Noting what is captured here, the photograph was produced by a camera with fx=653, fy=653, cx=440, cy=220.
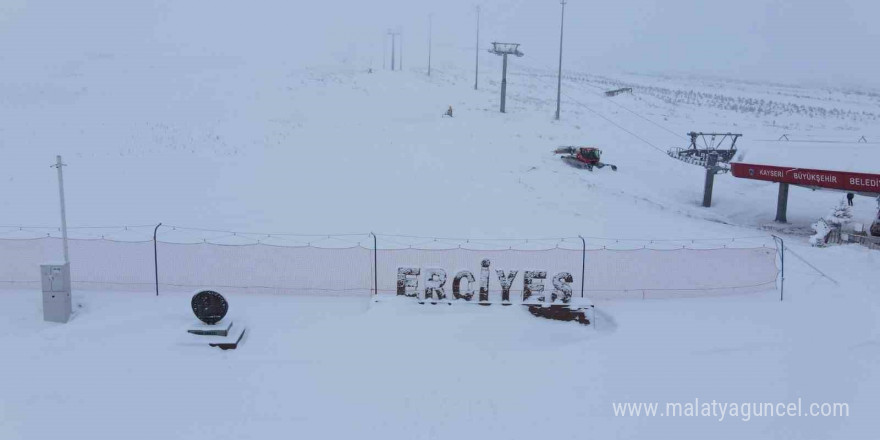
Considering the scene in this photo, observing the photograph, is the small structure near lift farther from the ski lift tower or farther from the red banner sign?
the ski lift tower

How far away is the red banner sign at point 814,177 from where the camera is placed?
28.7 meters

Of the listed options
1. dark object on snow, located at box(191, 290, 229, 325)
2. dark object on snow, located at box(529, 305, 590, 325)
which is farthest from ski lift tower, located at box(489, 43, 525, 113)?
dark object on snow, located at box(191, 290, 229, 325)

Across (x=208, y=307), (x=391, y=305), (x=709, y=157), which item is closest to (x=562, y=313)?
(x=391, y=305)

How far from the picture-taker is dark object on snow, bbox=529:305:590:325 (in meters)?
16.0

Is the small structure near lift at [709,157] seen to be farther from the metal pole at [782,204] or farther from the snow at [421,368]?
the snow at [421,368]

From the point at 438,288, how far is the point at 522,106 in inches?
1647

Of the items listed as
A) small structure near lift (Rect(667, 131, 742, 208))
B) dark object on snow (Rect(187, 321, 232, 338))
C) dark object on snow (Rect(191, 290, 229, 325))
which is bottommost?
dark object on snow (Rect(187, 321, 232, 338))

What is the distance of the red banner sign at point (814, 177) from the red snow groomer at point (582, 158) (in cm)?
719

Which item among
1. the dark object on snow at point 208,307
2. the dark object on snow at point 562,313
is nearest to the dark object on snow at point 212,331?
the dark object on snow at point 208,307

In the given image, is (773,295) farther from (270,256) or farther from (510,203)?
(270,256)

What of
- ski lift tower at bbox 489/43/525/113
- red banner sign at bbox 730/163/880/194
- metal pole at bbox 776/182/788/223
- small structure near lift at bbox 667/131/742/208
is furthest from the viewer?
ski lift tower at bbox 489/43/525/113

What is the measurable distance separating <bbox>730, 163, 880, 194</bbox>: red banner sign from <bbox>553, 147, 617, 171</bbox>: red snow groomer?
7194 millimetres

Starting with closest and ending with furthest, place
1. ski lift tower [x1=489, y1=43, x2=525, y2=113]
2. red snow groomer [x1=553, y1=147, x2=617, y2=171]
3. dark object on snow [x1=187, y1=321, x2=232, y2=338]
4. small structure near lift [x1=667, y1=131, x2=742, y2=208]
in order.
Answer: dark object on snow [x1=187, y1=321, x2=232, y2=338], small structure near lift [x1=667, y1=131, x2=742, y2=208], red snow groomer [x1=553, y1=147, x2=617, y2=171], ski lift tower [x1=489, y1=43, x2=525, y2=113]

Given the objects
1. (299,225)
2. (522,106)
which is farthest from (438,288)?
(522,106)
